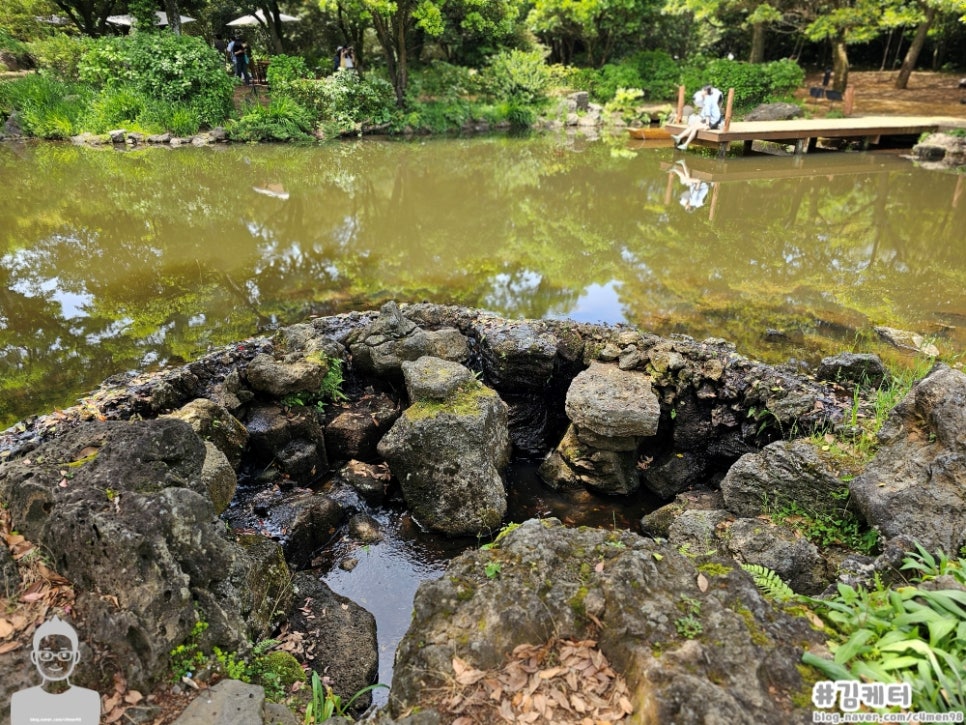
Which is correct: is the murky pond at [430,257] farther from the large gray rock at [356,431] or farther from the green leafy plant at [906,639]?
the green leafy plant at [906,639]

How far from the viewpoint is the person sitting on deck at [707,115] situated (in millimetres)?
17703

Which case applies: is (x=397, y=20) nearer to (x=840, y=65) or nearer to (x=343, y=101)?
(x=343, y=101)

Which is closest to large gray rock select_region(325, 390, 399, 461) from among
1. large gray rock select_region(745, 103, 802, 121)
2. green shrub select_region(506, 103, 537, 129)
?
green shrub select_region(506, 103, 537, 129)

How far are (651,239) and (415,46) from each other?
18837 millimetres

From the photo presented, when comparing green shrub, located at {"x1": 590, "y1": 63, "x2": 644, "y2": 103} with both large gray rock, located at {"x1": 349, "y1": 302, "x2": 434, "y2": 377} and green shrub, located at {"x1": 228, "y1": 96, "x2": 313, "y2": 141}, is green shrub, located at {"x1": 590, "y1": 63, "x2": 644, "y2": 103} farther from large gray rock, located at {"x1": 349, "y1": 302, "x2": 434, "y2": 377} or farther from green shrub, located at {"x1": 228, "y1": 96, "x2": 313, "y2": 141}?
large gray rock, located at {"x1": 349, "y1": 302, "x2": 434, "y2": 377}

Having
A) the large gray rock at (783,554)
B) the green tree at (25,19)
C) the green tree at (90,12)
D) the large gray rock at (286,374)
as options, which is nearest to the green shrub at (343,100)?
the green tree at (90,12)

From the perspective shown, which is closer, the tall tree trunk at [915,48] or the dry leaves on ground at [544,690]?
the dry leaves on ground at [544,690]

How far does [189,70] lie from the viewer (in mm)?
18375

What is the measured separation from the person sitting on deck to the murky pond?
2.78 metres

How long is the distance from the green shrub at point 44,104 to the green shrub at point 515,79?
14345mm

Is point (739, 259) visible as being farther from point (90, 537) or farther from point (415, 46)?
point (415, 46)

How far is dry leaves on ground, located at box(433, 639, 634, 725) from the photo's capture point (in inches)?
88.3

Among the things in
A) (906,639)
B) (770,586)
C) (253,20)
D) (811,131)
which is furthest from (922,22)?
(906,639)

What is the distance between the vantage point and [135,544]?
8.50 feet
